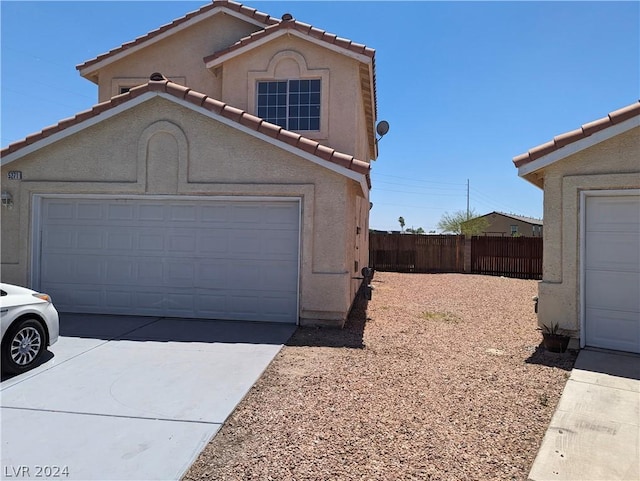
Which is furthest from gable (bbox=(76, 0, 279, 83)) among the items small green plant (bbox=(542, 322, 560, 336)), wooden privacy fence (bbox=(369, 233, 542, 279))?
wooden privacy fence (bbox=(369, 233, 542, 279))

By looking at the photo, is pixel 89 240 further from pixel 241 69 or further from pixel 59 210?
pixel 241 69

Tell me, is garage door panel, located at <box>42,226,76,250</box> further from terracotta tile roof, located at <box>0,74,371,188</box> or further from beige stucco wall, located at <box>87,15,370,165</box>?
beige stucco wall, located at <box>87,15,370,165</box>

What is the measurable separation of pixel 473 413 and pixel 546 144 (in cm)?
489

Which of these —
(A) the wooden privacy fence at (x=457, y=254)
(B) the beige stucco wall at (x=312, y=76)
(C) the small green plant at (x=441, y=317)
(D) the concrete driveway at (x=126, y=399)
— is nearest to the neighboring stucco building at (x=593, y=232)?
(C) the small green plant at (x=441, y=317)

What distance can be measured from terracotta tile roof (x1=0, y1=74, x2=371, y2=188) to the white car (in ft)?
14.8

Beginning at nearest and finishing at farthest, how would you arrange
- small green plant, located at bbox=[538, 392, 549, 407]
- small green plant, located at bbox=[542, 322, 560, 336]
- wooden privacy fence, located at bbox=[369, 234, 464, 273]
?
small green plant, located at bbox=[538, 392, 549, 407]
small green plant, located at bbox=[542, 322, 560, 336]
wooden privacy fence, located at bbox=[369, 234, 464, 273]

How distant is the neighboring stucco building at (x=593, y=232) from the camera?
6.77m

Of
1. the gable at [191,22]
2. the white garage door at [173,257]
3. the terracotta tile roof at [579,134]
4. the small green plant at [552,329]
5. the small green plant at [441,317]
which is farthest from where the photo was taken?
the gable at [191,22]

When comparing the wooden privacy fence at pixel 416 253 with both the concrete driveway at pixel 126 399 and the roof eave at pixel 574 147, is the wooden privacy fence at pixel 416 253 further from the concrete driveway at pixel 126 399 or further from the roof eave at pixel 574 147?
the concrete driveway at pixel 126 399

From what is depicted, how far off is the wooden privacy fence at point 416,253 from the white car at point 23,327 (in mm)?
18163

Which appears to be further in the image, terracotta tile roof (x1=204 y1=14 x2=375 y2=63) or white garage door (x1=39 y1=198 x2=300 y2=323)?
terracotta tile roof (x1=204 y1=14 x2=375 y2=63)

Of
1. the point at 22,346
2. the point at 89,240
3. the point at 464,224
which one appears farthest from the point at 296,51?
the point at 464,224

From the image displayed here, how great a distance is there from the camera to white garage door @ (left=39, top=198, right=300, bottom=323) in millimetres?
8812

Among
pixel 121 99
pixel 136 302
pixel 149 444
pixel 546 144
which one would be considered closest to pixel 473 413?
pixel 149 444
